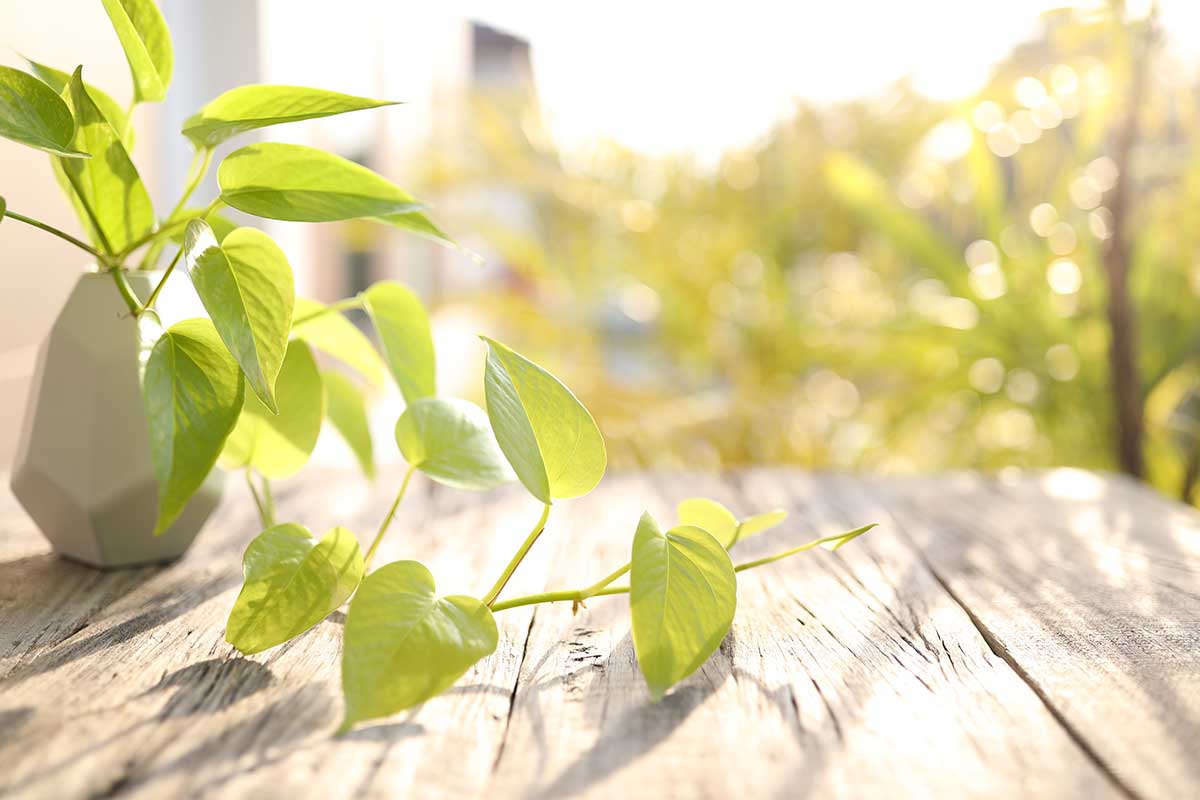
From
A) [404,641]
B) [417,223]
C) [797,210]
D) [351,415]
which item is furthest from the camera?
[797,210]

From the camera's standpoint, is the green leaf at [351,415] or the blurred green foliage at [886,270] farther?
the blurred green foliage at [886,270]

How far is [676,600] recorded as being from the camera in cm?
31

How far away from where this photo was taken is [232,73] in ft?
4.20

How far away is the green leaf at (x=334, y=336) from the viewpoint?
441mm

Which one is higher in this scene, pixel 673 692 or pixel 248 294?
pixel 248 294

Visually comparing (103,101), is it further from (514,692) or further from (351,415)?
(514,692)

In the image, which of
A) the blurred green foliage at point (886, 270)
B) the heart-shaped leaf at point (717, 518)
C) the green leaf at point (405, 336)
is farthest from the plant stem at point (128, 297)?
the blurred green foliage at point (886, 270)

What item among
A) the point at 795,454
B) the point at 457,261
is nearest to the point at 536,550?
the point at 795,454

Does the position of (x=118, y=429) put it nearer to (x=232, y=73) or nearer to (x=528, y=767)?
(x=528, y=767)

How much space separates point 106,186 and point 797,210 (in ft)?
4.92

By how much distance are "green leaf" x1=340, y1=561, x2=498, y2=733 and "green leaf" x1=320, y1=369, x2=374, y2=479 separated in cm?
20

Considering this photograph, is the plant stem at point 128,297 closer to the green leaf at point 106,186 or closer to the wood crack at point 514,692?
the green leaf at point 106,186

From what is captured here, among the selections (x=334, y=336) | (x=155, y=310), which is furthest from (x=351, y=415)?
(x=155, y=310)

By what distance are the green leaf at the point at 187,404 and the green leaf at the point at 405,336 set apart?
11cm
